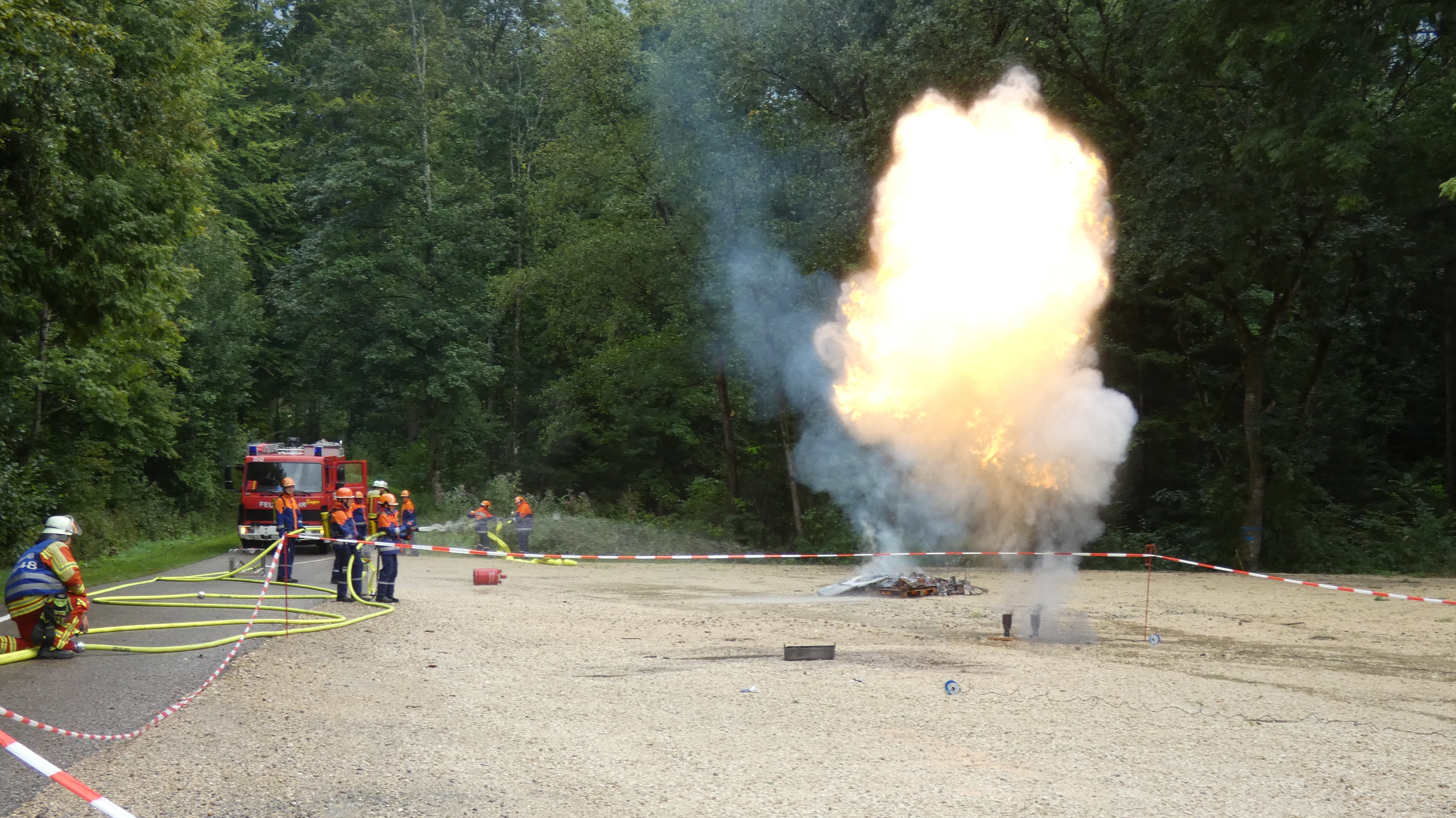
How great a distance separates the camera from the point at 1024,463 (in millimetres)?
14766

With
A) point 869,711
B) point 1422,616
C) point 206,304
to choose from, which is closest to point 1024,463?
point 869,711

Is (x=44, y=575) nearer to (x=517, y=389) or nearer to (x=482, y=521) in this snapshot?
(x=482, y=521)

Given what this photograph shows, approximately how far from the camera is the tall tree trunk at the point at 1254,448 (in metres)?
26.6

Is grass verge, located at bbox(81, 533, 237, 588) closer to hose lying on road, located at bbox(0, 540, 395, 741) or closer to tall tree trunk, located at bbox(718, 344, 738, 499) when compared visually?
hose lying on road, located at bbox(0, 540, 395, 741)

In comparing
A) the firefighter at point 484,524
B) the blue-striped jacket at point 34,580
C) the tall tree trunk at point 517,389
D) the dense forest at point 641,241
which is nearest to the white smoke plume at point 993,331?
the dense forest at point 641,241

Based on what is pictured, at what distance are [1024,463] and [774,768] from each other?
794 cm

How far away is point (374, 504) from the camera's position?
21266 mm

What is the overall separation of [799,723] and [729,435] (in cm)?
2628

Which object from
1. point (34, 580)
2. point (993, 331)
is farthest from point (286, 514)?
point (993, 331)

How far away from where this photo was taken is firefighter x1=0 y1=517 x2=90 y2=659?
11.4 m

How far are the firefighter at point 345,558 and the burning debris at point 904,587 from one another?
7.52m

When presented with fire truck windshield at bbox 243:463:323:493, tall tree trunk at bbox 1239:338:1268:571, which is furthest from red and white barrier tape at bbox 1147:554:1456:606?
fire truck windshield at bbox 243:463:323:493

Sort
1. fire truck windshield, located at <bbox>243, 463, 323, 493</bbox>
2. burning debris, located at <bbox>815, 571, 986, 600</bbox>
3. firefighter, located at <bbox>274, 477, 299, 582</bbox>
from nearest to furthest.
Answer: burning debris, located at <bbox>815, 571, 986, 600</bbox>, firefighter, located at <bbox>274, 477, 299, 582</bbox>, fire truck windshield, located at <bbox>243, 463, 323, 493</bbox>

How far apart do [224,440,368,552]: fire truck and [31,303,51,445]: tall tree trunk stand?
445 cm
